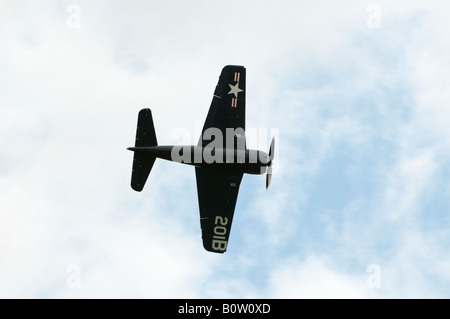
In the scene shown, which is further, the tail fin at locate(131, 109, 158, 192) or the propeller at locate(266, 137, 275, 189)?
the propeller at locate(266, 137, 275, 189)

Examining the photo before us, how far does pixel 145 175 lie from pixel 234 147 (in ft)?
18.5

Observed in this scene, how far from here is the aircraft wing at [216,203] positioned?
48.3 metres

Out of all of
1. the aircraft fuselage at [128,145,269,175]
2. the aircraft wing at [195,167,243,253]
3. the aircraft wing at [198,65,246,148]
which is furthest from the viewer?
the aircraft wing at [195,167,243,253]

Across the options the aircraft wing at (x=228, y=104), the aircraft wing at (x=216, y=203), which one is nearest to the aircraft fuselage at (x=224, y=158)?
the aircraft wing at (x=228, y=104)

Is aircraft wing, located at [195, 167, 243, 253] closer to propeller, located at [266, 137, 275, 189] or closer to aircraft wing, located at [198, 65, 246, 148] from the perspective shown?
propeller, located at [266, 137, 275, 189]

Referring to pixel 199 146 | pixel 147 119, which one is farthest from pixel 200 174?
pixel 147 119

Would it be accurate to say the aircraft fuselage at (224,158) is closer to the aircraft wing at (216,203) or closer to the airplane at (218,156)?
the airplane at (218,156)

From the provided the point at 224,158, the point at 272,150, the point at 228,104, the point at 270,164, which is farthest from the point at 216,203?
the point at 228,104

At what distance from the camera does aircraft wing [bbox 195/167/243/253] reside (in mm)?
48312

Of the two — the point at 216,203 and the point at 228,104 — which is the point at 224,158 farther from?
the point at 228,104

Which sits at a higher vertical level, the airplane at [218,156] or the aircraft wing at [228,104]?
the aircraft wing at [228,104]

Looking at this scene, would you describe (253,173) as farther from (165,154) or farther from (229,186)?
(165,154)

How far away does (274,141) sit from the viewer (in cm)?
4728

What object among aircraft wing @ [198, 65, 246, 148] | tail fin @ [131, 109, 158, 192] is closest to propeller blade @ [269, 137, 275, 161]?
aircraft wing @ [198, 65, 246, 148]
